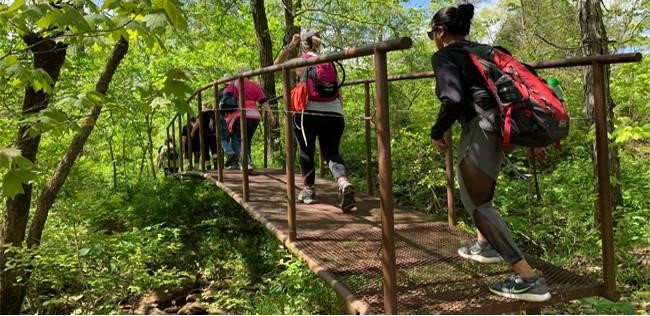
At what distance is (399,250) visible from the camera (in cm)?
370

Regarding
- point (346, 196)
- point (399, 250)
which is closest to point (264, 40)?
point (346, 196)

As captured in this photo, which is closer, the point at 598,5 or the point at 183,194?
the point at 598,5

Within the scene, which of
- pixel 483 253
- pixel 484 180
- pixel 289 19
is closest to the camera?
pixel 484 180

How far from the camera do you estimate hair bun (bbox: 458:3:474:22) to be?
277 cm

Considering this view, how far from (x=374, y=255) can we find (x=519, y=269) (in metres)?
1.07

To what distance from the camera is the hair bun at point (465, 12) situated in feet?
9.07

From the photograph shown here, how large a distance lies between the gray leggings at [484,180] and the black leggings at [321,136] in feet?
6.07

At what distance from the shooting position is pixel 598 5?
6.04 m

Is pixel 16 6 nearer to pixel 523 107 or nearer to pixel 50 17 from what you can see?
pixel 50 17

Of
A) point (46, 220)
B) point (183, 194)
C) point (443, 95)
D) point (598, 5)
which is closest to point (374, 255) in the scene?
point (443, 95)

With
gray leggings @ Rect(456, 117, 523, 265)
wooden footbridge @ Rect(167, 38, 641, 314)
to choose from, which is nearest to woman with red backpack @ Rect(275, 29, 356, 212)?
wooden footbridge @ Rect(167, 38, 641, 314)

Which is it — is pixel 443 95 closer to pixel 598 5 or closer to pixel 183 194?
pixel 598 5

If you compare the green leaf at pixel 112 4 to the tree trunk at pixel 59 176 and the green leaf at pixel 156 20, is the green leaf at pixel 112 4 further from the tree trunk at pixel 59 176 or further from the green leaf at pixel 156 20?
the tree trunk at pixel 59 176

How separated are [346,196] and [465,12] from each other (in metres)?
2.24
